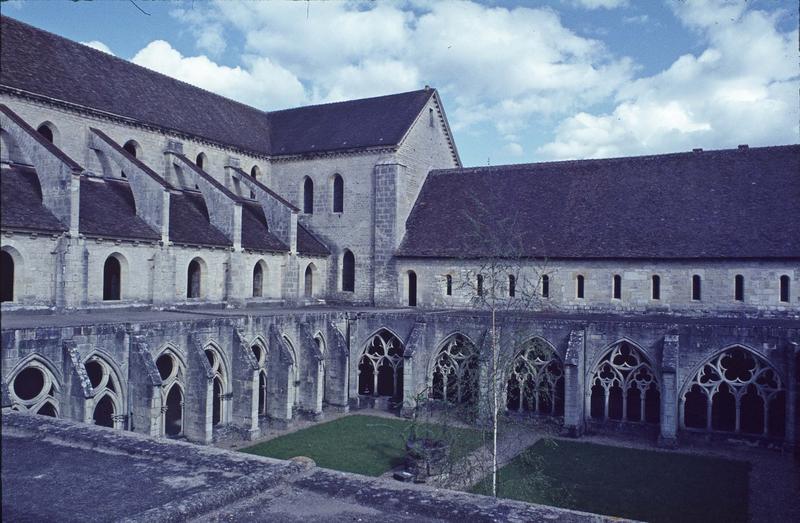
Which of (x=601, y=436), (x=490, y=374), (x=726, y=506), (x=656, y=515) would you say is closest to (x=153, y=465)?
(x=490, y=374)

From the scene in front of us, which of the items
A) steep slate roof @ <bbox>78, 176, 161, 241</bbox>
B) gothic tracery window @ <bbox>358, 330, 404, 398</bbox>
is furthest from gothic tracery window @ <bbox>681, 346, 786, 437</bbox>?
steep slate roof @ <bbox>78, 176, 161, 241</bbox>

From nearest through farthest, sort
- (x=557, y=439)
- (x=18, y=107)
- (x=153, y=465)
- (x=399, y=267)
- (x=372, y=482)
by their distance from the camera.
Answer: (x=372, y=482) < (x=153, y=465) < (x=557, y=439) < (x=18, y=107) < (x=399, y=267)

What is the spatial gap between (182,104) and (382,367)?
17.4 meters

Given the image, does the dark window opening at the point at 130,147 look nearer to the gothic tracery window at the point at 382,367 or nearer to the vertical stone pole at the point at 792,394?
the gothic tracery window at the point at 382,367

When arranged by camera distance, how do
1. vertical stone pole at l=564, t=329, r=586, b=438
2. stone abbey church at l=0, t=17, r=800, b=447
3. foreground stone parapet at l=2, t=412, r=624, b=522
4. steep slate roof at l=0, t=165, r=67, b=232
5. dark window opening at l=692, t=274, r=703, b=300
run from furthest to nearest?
dark window opening at l=692, t=274, r=703, b=300 → vertical stone pole at l=564, t=329, r=586, b=438 → steep slate roof at l=0, t=165, r=67, b=232 → stone abbey church at l=0, t=17, r=800, b=447 → foreground stone parapet at l=2, t=412, r=624, b=522

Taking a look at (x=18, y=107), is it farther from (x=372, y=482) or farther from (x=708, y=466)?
(x=708, y=466)

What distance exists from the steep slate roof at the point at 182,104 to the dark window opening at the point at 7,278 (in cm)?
721

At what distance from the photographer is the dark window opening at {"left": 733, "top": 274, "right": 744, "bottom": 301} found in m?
24.9

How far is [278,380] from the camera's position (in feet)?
76.2

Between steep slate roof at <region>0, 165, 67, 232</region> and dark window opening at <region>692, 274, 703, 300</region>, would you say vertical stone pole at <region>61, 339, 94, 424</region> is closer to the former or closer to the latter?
steep slate roof at <region>0, 165, 67, 232</region>

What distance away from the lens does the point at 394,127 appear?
110 feet

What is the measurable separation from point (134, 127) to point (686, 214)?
2497cm

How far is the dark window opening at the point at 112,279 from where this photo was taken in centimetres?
2481

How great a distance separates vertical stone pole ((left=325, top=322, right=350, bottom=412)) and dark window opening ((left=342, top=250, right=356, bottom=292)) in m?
7.70
